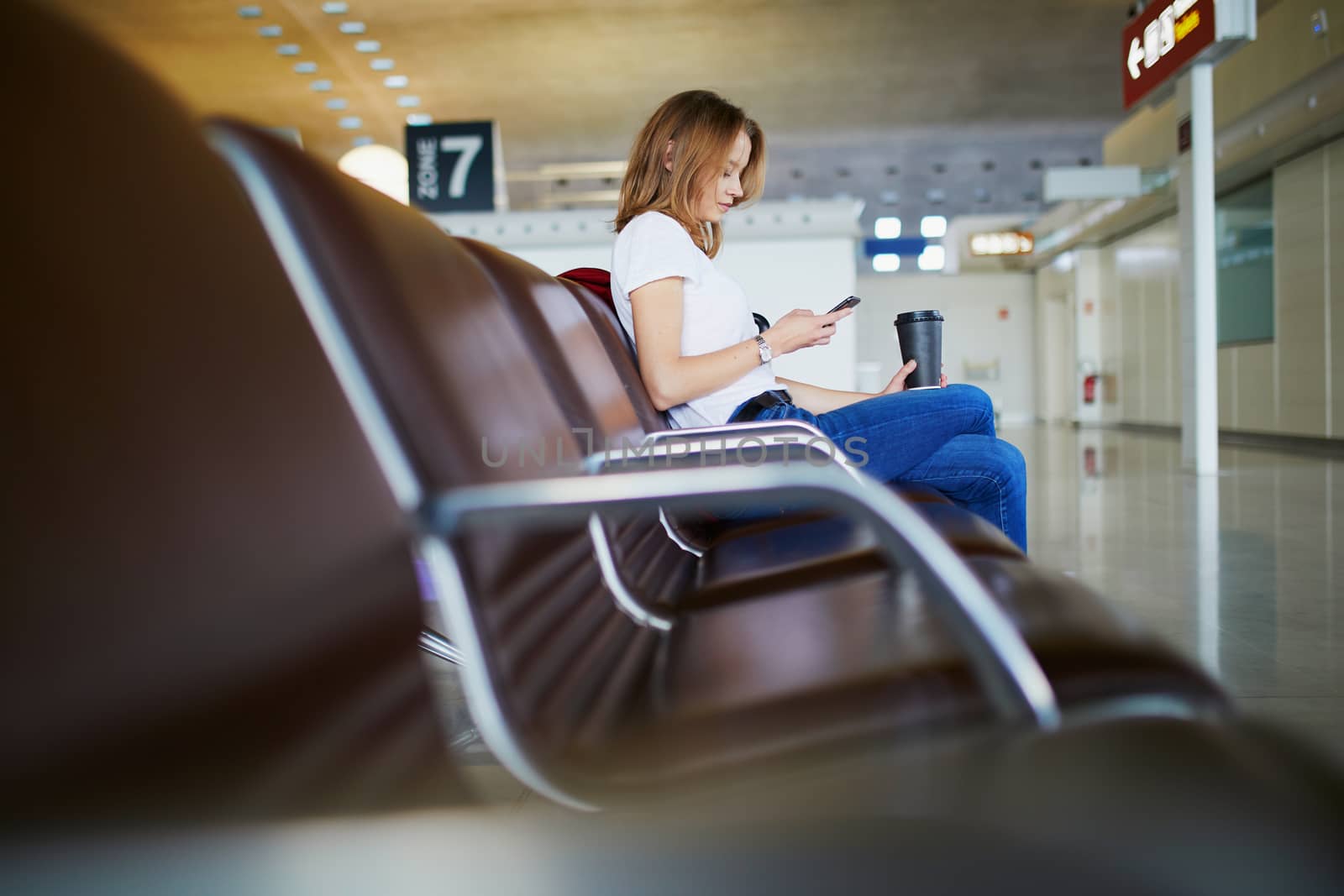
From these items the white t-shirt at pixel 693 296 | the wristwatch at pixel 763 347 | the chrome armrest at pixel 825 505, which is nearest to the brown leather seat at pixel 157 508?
the chrome armrest at pixel 825 505

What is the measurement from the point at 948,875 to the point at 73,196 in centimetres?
64

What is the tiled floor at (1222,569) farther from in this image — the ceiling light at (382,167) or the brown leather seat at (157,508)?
the ceiling light at (382,167)

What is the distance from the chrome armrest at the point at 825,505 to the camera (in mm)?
→ 563

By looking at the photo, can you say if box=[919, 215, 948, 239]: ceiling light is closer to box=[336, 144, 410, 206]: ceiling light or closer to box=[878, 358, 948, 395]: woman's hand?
box=[336, 144, 410, 206]: ceiling light

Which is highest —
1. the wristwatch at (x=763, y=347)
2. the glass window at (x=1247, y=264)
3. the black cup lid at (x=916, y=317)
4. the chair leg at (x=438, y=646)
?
the glass window at (x=1247, y=264)

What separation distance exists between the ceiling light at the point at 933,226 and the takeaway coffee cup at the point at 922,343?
13719 mm

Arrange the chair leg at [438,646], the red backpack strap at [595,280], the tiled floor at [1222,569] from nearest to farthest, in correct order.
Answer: the chair leg at [438,646]
the tiled floor at [1222,569]
the red backpack strap at [595,280]

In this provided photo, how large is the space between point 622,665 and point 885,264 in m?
15.1

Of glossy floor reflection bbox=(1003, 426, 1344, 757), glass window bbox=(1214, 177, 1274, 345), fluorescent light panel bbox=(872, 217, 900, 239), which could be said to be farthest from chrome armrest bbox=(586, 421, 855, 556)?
fluorescent light panel bbox=(872, 217, 900, 239)

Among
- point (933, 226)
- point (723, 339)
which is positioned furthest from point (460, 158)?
point (933, 226)

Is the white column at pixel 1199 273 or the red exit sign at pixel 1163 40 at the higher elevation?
the red exit sign at pixel 1163 40

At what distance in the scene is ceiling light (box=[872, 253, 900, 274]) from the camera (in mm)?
15082

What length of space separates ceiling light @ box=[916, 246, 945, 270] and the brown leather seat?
593 inches

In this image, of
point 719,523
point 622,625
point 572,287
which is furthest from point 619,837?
point 572,287
